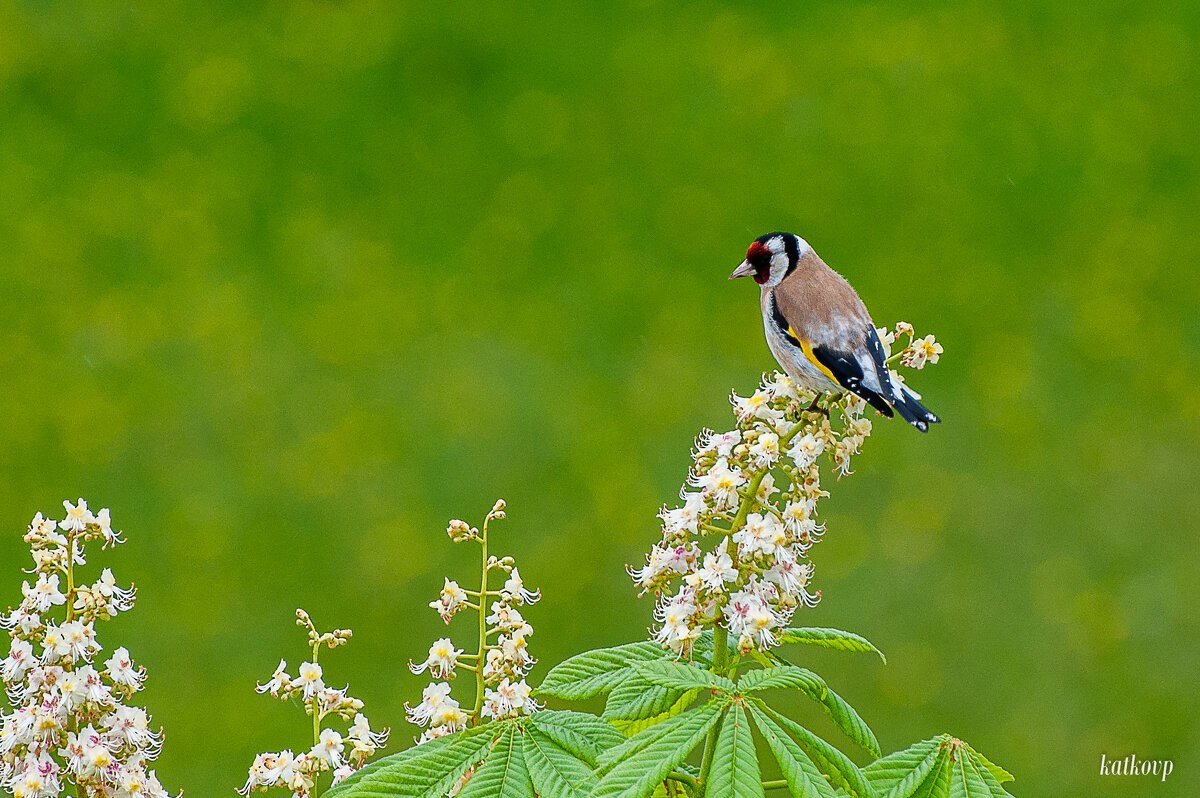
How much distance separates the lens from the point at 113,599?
6.49 feet

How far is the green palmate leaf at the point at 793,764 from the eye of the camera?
1.74m

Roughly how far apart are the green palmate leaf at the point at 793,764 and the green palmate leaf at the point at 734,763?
22mm

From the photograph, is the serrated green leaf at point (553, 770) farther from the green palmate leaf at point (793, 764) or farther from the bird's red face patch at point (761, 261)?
the bird's red face patch at point (761, 261)

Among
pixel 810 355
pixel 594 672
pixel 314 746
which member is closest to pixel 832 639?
pixel 594 672

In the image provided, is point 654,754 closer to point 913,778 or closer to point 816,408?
point 913,778

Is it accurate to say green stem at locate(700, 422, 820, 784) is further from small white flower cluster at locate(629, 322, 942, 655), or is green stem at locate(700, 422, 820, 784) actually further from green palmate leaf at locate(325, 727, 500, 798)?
green palmate leaf at locate(325, 727, 500, 798)

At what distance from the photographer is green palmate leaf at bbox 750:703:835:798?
1.74 meters

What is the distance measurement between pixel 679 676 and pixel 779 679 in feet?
0.41

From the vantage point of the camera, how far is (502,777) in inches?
70.3

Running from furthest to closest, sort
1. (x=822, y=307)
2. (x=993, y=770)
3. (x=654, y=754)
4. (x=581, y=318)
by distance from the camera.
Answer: (x=581, y=318) < (x=822, y=307) < (x=993, y=770) < (x=654, y=754)

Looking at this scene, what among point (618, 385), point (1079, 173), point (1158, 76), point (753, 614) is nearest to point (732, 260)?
point (618, 385)

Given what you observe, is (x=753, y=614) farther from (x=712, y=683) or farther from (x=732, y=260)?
(x=732, y=260)

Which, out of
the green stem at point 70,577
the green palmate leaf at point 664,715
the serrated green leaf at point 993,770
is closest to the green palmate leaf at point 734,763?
the green palmate leaf at point 664,715

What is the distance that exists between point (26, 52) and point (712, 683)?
31.4 feet
